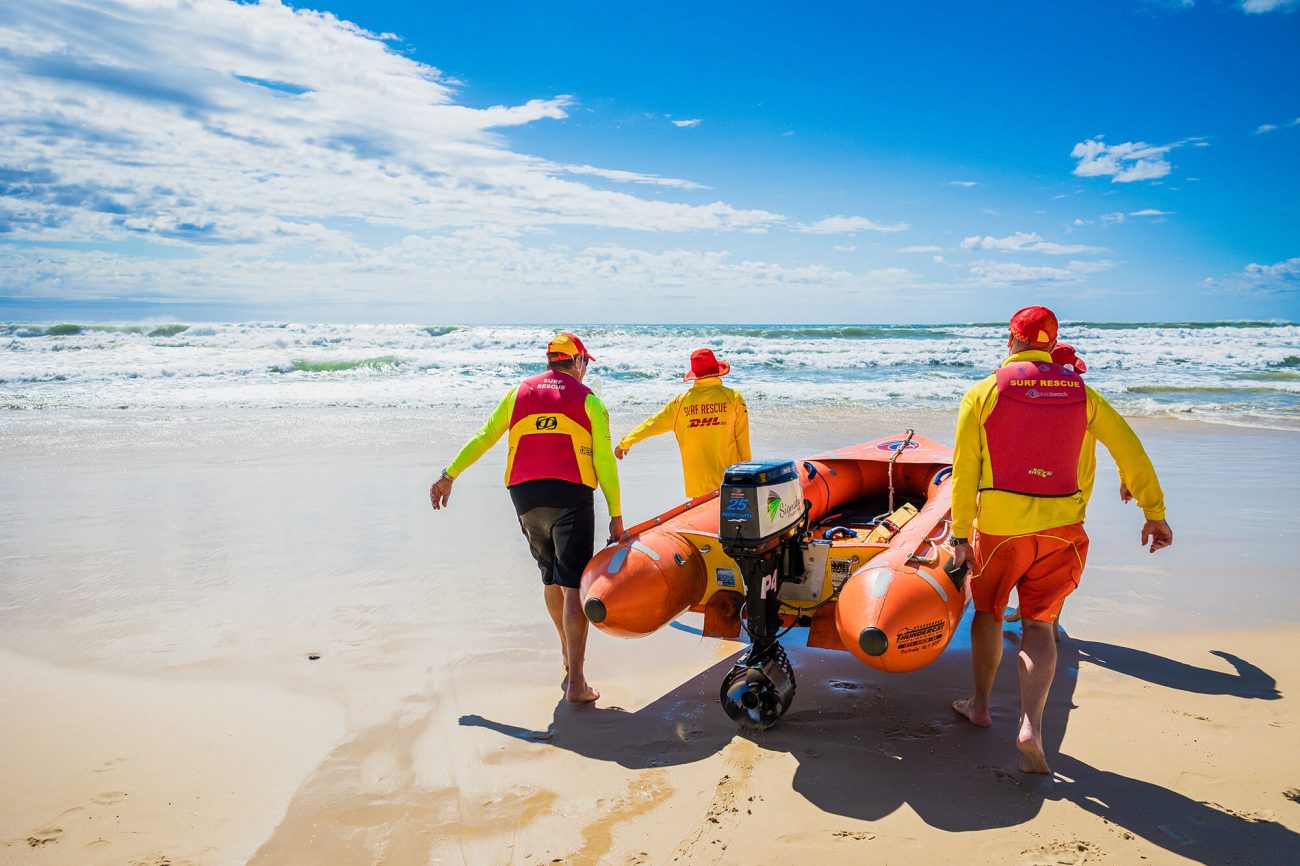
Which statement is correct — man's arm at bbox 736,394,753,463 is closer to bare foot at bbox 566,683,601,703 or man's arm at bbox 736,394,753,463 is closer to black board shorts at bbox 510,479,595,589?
black board shorts at bbox 510,479,595,589

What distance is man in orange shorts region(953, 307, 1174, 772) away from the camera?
3.26m

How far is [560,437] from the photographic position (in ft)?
13.0

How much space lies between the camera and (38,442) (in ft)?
35.4

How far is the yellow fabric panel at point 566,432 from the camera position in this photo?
3.95 meters

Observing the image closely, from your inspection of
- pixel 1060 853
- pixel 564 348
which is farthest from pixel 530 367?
pixel 1060 853

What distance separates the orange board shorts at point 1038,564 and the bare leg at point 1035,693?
0.11 meters

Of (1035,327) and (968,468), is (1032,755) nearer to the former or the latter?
(968,468)

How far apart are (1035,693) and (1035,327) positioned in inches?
55.6

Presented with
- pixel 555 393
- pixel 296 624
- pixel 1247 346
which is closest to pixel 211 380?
pixel 296 624

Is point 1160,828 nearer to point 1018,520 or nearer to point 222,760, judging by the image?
point 1018,520

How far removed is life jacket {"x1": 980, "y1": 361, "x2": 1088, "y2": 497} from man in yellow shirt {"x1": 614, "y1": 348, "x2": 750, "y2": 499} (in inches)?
70.6

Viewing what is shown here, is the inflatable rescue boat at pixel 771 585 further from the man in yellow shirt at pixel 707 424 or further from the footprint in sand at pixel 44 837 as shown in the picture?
the footprint in sand at pixel 44 837

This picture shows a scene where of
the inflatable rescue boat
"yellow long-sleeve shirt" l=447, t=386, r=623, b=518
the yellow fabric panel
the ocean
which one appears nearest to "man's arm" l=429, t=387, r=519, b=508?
"yellow long-sleeve shirt" l=447, t=386, r=623, b=518

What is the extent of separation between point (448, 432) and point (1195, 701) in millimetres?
10051
